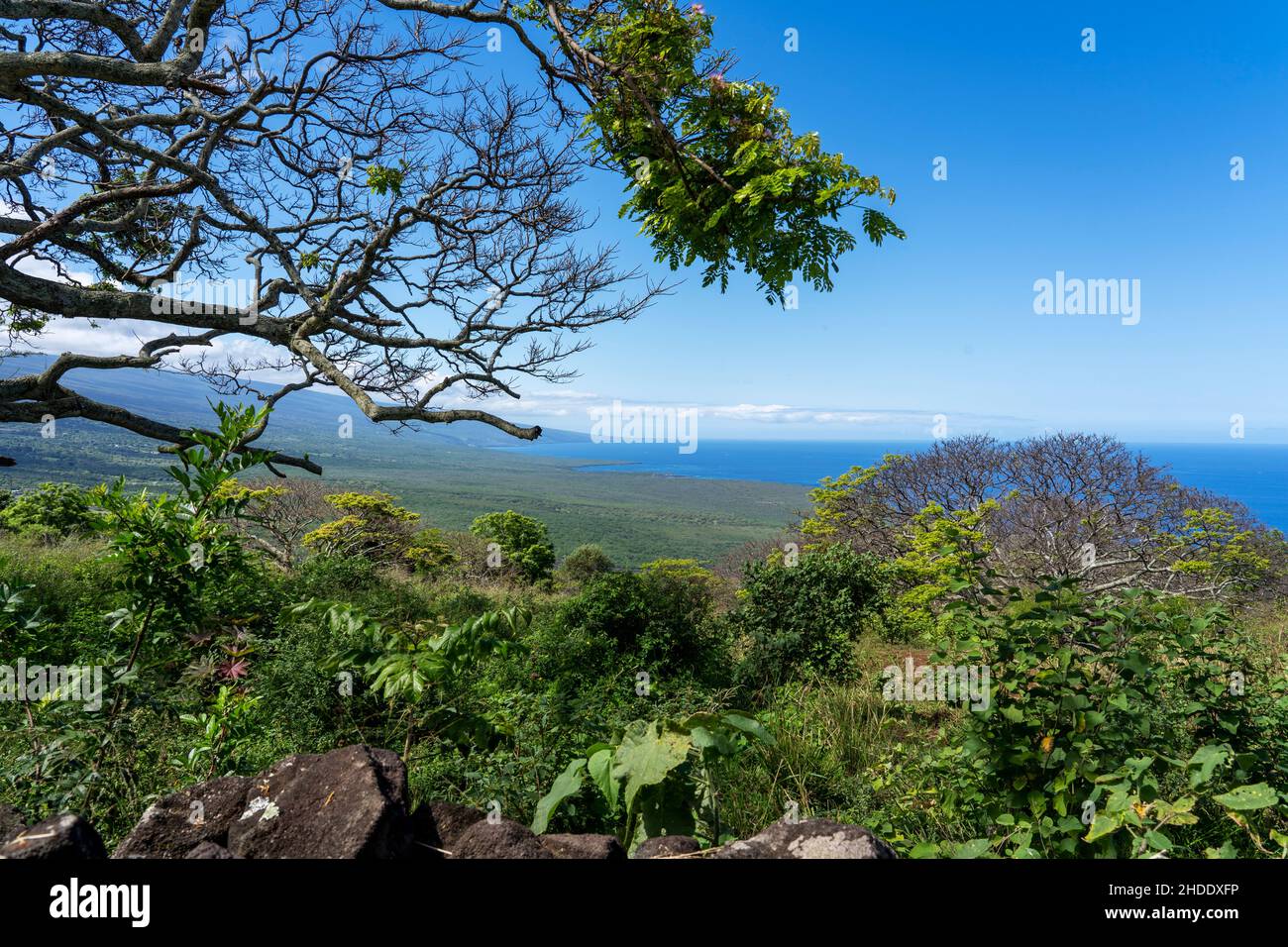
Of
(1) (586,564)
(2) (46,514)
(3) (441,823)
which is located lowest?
(1) (586,564)

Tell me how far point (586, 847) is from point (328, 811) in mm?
773

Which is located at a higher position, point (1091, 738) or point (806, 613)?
point (1091, 738)

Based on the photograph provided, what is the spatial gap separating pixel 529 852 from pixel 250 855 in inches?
31.1

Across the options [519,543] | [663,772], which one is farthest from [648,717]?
[519,543]

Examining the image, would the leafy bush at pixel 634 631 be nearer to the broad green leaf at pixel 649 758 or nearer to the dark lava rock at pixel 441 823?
the dark lava rock at pixel 441 823

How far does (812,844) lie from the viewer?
149 centimetres

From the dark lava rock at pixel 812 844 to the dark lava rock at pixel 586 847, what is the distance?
323 mm

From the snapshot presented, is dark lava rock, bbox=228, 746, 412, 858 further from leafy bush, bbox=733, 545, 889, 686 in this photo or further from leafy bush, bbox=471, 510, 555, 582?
leafy bush, bbox=471, 510, 555, 582

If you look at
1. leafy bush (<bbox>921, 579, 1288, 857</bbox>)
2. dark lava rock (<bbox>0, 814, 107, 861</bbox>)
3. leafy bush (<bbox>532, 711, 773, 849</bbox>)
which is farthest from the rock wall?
leafy bush (<bbox>921, 579, 1288, 857</bbox>)

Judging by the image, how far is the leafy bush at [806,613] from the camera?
6.93 metres

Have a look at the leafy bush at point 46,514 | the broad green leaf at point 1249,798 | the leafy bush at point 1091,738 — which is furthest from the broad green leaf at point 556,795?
the leafy bush at point 46,514

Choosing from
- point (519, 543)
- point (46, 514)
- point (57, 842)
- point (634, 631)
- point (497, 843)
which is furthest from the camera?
point (519, 543)

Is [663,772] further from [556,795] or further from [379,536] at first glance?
[379,536]
